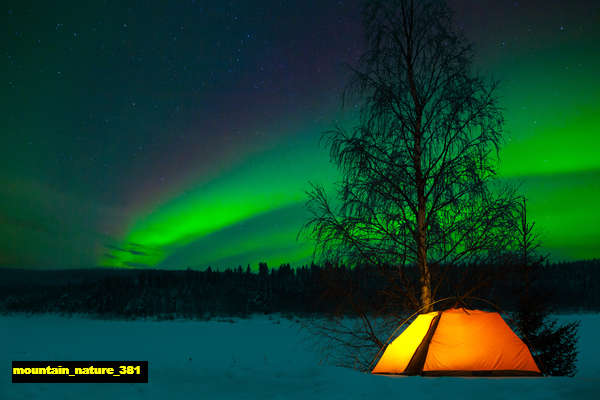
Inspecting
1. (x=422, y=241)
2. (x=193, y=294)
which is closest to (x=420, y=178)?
(x=422, y=241)

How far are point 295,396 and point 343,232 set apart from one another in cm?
402

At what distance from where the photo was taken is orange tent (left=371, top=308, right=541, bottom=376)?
29.7 ft

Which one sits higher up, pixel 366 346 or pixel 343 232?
pixel 343 232

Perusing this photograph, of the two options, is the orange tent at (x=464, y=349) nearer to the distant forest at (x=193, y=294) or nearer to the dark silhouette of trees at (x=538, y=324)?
the dark silhouette of trees at (x=538, y=324)

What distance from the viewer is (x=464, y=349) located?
30.1ft

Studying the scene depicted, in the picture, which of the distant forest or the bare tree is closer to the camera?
the bare tree

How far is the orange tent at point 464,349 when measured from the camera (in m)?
9.05

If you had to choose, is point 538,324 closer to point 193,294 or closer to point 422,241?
point 422,241

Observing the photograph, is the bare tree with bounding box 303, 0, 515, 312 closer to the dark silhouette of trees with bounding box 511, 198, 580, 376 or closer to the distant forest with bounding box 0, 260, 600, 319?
the dark silhouette of trees with bounding box 511, 198, 580, 376

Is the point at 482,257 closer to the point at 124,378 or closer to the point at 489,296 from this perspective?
the point at 489,296

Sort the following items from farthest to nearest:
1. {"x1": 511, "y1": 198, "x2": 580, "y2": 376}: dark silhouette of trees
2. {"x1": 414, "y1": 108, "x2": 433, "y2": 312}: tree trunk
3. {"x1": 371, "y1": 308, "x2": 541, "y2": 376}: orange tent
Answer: {"x1": 511, "y1": 198, "x2": 580, "y2": 376}: dark silhouette of trees < {"x1": 414, "y1": 108, "x2": 433, "y2": 312}: tree trunk < {"x1": 371, "y1": 308, "x2": 541, "y2": 376}: orange tent

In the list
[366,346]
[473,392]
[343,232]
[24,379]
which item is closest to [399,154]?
[343,232]

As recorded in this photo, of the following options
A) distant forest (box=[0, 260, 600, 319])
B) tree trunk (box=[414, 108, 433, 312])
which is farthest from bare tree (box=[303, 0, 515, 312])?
distant forest (box=[0, 260, 600, 319])

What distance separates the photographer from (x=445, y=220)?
1072cm
